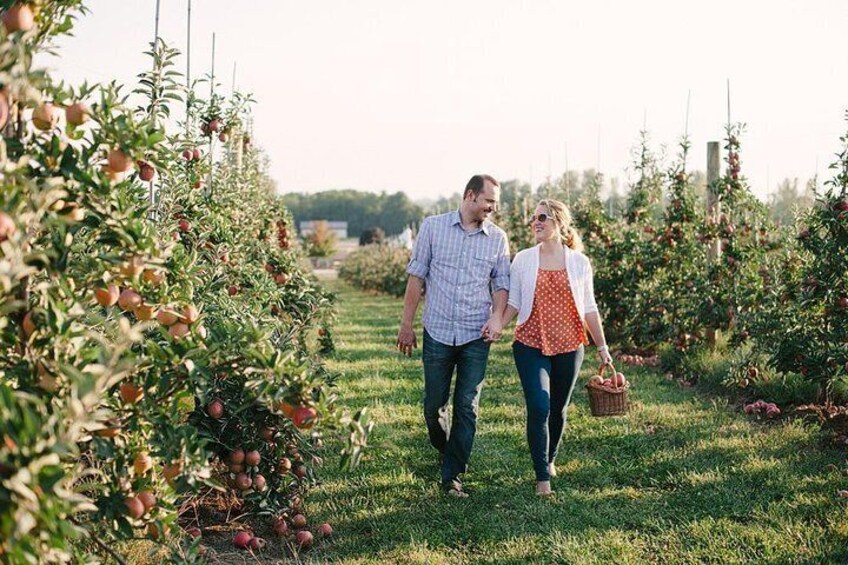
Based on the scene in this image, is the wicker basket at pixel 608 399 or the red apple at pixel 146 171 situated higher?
the red apple at pixel 146 171

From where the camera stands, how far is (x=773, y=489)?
4.46 meters

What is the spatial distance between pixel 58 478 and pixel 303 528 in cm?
248

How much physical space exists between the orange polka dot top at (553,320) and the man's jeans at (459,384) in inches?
11.0

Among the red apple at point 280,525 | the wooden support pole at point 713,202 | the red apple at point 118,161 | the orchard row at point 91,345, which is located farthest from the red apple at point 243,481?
the wooden support pole at point 713,202

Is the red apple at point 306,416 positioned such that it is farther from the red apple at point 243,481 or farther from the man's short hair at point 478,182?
the man's short hair at point 478,182

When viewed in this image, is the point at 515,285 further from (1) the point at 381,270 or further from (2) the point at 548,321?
(1) the point at 381,270

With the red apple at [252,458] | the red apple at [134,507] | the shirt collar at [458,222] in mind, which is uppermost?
→ the shirt collar at [458,222]

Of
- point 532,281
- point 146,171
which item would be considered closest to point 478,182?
point 532,281

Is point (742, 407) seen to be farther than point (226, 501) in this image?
Yes

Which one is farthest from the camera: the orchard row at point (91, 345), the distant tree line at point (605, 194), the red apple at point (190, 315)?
the distant tree line at point (605, 194)

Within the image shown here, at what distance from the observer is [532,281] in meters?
4.75

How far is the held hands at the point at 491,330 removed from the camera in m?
4.58

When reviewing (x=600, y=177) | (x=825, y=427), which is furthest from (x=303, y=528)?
(x=600, y=177)

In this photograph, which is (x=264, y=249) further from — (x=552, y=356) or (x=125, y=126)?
(x=125, y=126)
